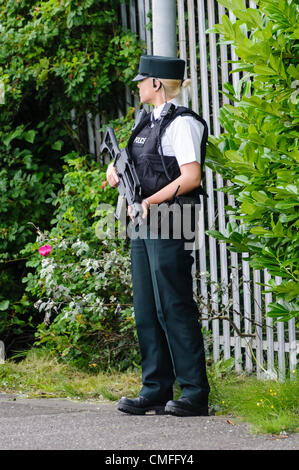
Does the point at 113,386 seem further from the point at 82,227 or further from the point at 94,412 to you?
the point at 82,227

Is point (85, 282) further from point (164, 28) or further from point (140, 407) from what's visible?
point (164, 28)

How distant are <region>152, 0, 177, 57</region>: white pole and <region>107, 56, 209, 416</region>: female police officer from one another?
458 millimetres

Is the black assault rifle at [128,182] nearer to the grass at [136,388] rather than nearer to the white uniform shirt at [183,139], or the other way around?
the white uniform shirt at [183,139]

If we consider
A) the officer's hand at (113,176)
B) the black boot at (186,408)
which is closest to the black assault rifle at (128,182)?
the officer's hand at (113,176)

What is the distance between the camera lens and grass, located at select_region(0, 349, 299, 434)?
4055 millimetres

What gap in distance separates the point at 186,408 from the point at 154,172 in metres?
Answer: 1.23

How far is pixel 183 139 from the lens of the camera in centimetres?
418

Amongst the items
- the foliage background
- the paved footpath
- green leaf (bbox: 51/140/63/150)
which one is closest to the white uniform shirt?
the paved footpath

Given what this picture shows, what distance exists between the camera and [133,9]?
6785mm

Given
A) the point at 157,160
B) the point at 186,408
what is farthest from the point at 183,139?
the point at 186,408

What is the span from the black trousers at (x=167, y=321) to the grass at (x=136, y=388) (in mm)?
316

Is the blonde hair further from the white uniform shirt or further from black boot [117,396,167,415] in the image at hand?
black boot [117,396,167,415]

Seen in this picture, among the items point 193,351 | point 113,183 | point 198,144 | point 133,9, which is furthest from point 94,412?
point 133,9
